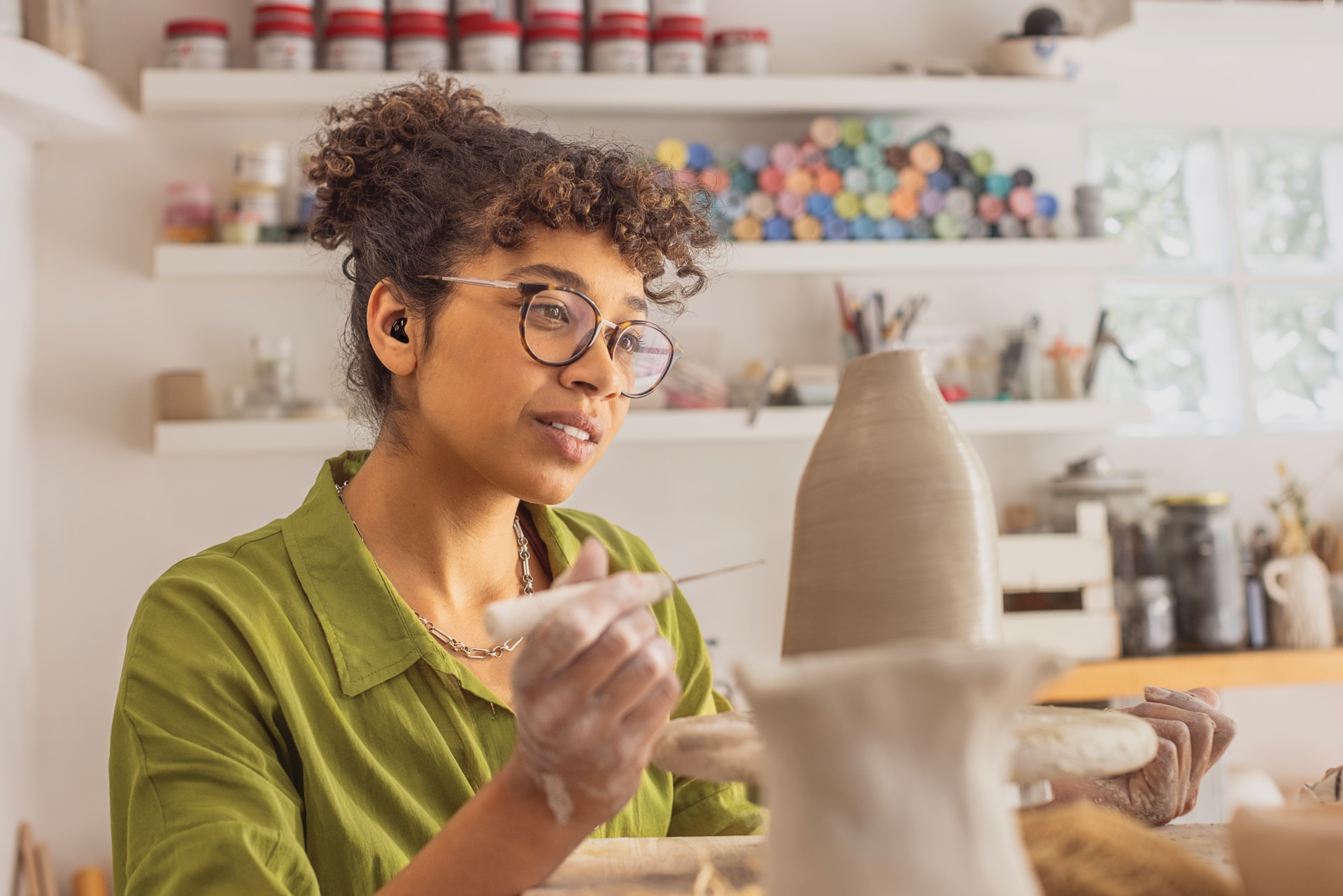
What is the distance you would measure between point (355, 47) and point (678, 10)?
740 mm

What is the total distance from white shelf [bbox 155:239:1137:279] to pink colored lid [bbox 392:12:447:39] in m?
0.53

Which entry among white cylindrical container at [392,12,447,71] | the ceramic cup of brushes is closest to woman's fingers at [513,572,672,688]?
white cylindrical container at [392,12,447,71]

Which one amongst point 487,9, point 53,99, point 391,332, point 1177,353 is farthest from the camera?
point 1177,353

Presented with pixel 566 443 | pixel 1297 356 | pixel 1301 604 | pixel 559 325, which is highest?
pixel 1297 356

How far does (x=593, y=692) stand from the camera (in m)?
0.62

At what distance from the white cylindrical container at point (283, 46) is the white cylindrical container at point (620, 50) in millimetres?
648

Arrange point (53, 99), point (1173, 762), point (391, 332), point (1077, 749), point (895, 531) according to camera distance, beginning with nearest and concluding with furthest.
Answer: point (1077, 749)
point (895, 531)
point (1173, 762)
point (391, 332)
point (53, 99)

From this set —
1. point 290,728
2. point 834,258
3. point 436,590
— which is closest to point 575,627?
point 290,728

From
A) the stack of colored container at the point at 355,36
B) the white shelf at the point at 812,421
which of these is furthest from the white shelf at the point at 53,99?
the white shelf at the point at 812,421

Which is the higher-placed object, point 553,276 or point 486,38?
point 486,38

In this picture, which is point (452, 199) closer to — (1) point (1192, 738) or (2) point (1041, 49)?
(1) point (1192, 738)

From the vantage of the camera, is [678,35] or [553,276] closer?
[553,276]

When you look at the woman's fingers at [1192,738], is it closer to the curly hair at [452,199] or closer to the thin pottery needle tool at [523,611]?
the thin pottery needle tool at [523,611]

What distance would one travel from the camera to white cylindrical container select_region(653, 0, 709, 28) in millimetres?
2600
